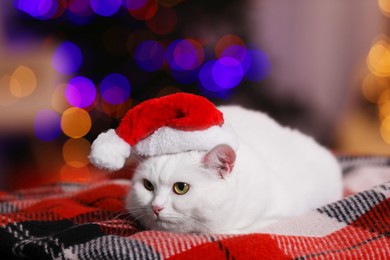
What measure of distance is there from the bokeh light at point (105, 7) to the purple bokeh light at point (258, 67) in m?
0.70

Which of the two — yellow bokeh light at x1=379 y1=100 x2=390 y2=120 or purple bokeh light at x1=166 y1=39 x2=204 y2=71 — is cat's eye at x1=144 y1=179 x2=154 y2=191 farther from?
yellow bokeh light at x1=379 y1=100 x2=390 y2=120

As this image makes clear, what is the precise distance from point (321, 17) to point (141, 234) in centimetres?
258

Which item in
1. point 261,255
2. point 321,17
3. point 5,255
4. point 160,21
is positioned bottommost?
point 5,255

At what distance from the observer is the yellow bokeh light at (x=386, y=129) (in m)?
2.91

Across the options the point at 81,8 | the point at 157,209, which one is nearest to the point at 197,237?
the point at 157,209

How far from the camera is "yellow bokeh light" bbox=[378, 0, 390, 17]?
301 cm

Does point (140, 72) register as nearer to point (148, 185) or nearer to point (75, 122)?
point (75, 122)

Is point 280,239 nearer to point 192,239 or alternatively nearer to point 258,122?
point 192,239

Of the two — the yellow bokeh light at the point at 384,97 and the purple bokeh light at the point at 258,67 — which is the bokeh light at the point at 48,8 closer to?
the purple bokeh light at the point at 258,67

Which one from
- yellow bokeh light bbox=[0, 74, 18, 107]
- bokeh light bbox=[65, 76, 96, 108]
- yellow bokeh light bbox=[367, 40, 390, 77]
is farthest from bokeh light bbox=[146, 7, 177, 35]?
yellow bokeh light bbox=[367, 40, 390, 77]

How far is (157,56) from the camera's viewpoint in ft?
7.41

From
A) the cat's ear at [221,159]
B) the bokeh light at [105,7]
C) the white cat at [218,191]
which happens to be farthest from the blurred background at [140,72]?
the cat's ear at [221,159]

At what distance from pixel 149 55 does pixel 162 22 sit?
147mm

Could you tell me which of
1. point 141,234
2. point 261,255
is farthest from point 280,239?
point 141,234
